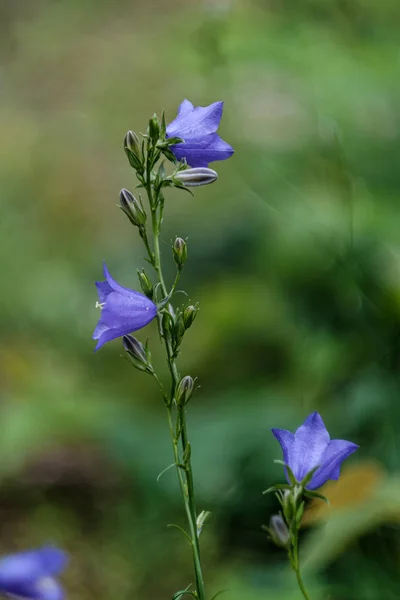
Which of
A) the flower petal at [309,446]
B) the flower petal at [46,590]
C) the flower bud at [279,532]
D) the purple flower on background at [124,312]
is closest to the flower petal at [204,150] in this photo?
the purple flower on background at [124,312]

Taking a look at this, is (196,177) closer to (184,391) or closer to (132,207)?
(132,207)

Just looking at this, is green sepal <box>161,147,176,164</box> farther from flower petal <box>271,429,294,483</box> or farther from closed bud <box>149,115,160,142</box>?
flower petal <box>271,429,294,483</box>

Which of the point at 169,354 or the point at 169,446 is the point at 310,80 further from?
the point at 169,354

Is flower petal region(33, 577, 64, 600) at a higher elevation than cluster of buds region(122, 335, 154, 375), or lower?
lower

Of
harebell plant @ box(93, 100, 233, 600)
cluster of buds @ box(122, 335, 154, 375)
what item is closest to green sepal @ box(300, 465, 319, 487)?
harebell plant @ box(93, 100, 233, 600)

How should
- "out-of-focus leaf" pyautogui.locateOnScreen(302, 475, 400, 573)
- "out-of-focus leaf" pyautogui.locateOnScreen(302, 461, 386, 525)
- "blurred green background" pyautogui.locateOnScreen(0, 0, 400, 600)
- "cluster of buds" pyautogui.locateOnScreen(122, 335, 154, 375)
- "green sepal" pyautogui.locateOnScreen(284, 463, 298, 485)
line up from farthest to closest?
"blurred green background" pyautogui.locateOnScreen(0, 0, 400, 600), "out-of-focus leaf" pyautogui.locateOnScreen(302, 461, 386, 525), "out-of-focus leaf" pyautogui.locateOnScreen(302, 475, 400, 573), "cluster of buds" pyautogui.locateOnScreen(122, 335, 154, 375), "green sepal" pyautogui.locateOnScreen(284, 463, 298, 485)

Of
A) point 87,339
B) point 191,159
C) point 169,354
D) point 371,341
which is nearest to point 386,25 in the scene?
point 371,341
